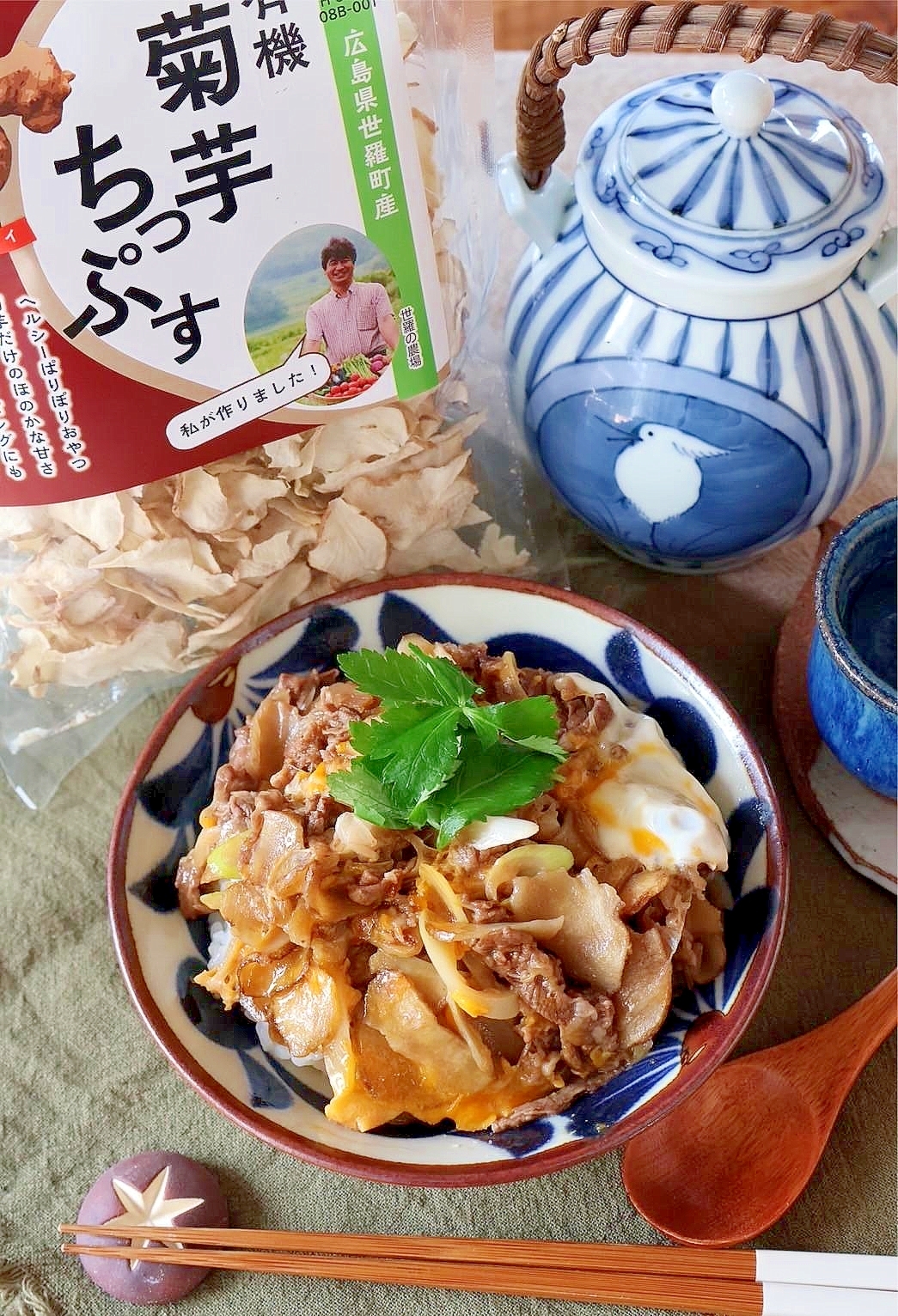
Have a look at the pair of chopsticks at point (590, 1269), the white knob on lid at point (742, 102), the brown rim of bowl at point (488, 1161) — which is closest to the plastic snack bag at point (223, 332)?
the brown rim of bowl at point (488, 1161)

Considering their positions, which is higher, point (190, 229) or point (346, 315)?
point (190, 229)

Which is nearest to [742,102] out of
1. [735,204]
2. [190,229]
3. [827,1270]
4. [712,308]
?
[735,204]

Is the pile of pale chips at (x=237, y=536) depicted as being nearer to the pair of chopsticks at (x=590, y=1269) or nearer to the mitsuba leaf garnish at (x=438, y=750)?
the mitsuba leaf garnish at (x=438, y=750)

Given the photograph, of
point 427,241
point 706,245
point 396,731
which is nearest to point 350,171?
point 427,241

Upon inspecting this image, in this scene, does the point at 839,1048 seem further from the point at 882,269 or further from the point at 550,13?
the point at 550,13

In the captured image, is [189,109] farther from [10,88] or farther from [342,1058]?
[342,1058]

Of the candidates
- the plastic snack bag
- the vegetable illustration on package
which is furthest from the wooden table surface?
the vegetable illustration on package

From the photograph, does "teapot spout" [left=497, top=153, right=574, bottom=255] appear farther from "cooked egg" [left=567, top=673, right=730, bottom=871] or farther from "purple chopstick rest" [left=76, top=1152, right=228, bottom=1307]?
"purple chopstick rest" [left=76, top=1152, right=228, bottom=1307]
